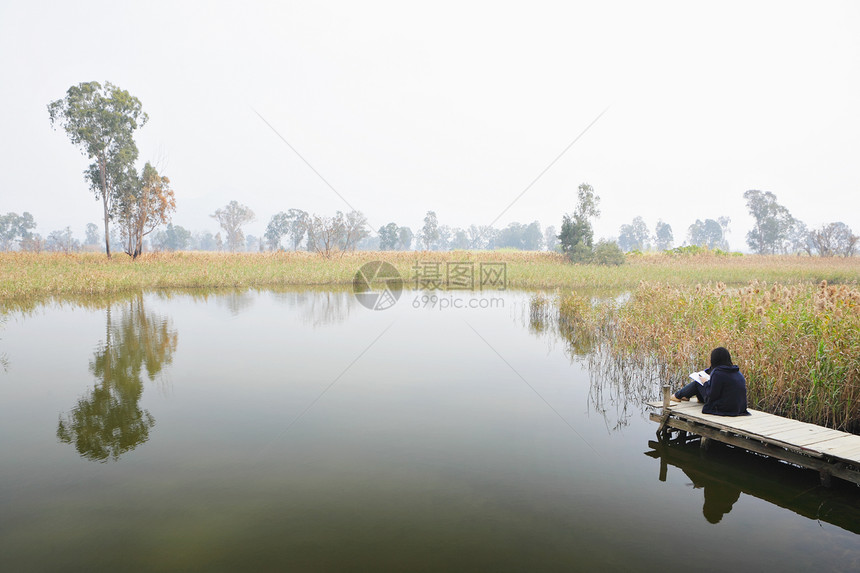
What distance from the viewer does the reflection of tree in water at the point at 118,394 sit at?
5.99 metres

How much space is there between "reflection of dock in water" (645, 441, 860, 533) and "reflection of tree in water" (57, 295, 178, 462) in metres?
6.47

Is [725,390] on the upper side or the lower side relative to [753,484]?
upper

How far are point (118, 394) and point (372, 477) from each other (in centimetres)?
508

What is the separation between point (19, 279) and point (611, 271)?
27656 millimetres

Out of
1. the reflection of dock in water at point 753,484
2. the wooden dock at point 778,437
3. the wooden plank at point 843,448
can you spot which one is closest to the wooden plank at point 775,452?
the wooden dock at point 778,437

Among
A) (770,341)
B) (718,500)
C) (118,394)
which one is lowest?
(718,500)

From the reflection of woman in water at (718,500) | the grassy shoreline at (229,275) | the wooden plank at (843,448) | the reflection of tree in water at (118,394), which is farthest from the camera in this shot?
the grassy shoreline at (229,275)

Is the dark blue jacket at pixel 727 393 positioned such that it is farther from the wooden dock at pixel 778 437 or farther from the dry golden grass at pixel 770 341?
the dry golden grass at pixel 770 341

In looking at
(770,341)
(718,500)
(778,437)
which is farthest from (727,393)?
(770,341)

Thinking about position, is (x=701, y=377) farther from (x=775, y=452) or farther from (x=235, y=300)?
(x=235, y=300)

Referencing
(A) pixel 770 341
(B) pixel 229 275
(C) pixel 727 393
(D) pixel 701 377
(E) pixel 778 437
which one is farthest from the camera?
(B) pixel 229 275

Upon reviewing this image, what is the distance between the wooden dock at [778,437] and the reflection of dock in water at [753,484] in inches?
8.4

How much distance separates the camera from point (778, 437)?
195 inches

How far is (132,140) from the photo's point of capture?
3534 cm
